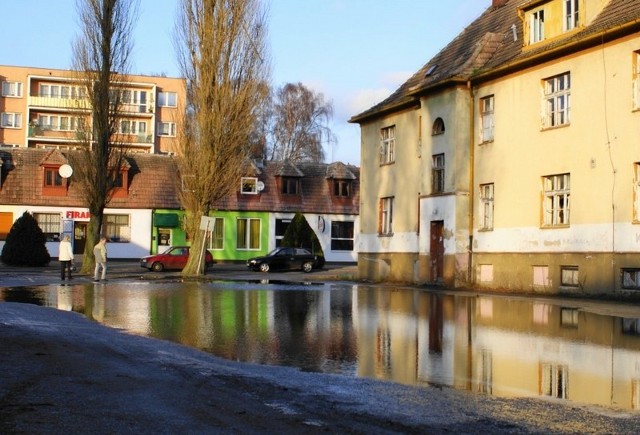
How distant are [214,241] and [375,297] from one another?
34477mm

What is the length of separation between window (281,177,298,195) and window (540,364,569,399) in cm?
4957

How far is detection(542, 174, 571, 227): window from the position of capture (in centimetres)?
2714

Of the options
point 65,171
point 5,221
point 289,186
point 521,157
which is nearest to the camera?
point 521,157

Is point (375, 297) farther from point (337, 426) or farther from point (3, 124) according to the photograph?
point (3, 124)

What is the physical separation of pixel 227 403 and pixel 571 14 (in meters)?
23.7

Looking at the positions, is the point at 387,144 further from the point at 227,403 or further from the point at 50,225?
the point at 227,403

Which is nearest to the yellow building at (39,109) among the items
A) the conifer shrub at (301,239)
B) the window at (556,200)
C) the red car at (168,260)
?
the conifer shrub at (301,239)

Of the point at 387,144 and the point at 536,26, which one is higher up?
the point at 536,26

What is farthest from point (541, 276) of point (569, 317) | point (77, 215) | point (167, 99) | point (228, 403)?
point (167, 99)

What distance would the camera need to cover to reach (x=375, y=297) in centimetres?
2520

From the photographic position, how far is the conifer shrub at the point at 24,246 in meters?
46.0

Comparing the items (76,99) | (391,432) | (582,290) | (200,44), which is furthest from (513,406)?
(76,99)

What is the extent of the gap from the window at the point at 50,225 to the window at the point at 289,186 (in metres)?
15.4

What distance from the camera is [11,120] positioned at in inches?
3270
